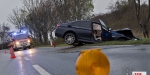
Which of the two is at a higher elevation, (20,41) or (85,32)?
(85,32)

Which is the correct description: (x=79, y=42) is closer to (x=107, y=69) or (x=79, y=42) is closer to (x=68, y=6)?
(x=107, y=69)

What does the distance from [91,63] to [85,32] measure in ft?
55.5

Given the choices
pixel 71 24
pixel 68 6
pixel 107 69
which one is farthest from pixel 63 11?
pixel 107 69

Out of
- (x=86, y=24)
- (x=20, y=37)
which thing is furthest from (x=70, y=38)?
(x=20, y=37)

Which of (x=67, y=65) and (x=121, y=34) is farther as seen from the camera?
(x=121, y=34)

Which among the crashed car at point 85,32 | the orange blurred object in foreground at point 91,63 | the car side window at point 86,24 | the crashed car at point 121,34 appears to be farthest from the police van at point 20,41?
the orange blurred object in foreground at point 91,63

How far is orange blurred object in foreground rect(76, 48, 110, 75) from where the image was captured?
3910mm

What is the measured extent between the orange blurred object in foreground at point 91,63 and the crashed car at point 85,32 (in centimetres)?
1665

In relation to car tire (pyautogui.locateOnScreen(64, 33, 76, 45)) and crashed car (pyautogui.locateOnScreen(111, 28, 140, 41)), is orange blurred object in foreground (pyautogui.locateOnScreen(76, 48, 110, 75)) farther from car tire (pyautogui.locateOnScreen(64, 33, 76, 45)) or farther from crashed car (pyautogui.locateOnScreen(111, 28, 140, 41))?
crashed car (pyautogui.locateOnScreen(111, 28, 140, 41))

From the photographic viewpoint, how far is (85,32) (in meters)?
20.9

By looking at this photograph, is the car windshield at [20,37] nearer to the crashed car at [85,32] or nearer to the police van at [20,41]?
the police van at [20,41]

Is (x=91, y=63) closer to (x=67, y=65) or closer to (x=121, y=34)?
(x=67, y=65)

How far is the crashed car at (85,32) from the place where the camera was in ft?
68.6

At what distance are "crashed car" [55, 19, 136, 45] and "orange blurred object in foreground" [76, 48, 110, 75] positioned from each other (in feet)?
54.6
